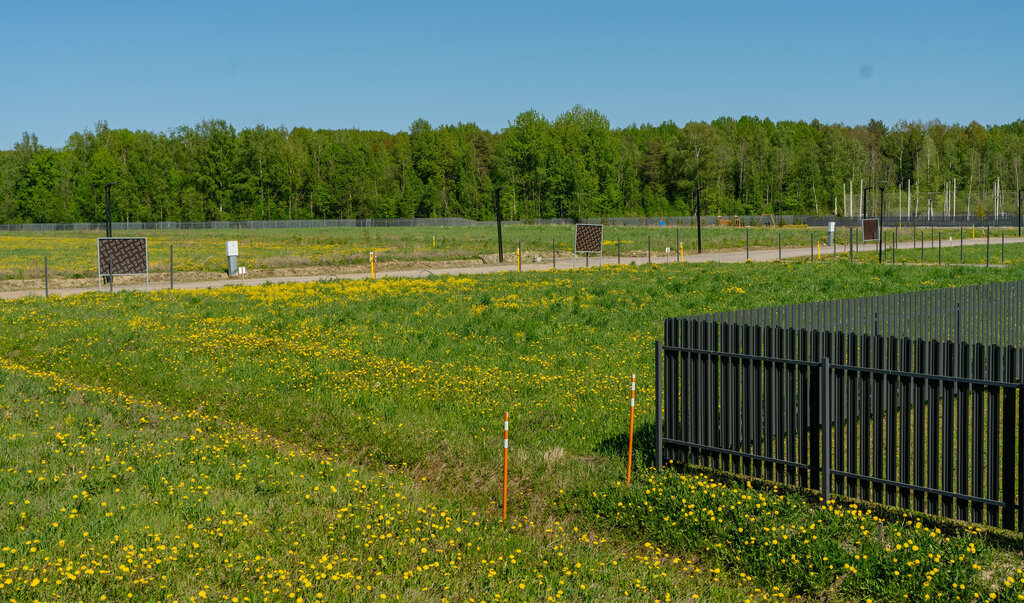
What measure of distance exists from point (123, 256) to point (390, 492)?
31.2 metres

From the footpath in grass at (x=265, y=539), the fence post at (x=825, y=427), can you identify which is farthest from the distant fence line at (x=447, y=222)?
the footpath in grass at (x=265, y=539)

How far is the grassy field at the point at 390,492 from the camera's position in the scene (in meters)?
7.44

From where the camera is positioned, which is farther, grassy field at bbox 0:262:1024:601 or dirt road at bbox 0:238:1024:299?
dirt road at bbox 0:238:1024:299

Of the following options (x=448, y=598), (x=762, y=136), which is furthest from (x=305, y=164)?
(x=448, y=598)

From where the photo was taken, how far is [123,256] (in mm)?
36875

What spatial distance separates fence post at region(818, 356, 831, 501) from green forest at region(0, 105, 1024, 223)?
141 m

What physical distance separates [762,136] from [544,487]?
17193cm

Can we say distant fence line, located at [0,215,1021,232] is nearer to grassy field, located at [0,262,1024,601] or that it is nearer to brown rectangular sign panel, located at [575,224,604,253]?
brown rectangular sign panel, located at [575,224,604,253]

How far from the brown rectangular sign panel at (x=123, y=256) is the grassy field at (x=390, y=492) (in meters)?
17.7

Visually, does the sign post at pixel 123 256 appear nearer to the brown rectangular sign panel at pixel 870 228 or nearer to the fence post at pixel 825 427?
the fence post at pixel 825 427

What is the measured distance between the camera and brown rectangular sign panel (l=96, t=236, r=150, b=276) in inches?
1437

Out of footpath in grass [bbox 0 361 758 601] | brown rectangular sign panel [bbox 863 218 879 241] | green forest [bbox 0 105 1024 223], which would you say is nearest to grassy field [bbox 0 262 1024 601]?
footpath in grass [bbox 0 361 758 601]

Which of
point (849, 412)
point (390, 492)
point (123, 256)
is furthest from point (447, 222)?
point (849, 412)

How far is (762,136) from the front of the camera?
6762 inches
